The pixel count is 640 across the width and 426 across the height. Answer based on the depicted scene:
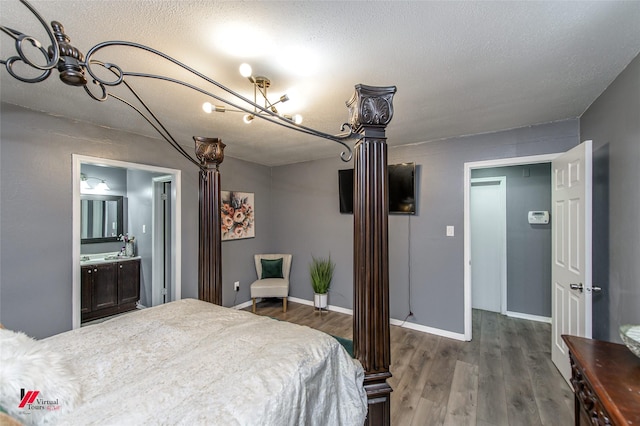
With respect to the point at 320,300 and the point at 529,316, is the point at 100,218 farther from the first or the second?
the point at 529,316

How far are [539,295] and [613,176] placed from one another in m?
2.41

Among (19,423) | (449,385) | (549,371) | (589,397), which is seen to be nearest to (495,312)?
(549,371)

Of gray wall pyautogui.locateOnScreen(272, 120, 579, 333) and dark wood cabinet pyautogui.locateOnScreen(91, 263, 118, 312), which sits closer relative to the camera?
gray wall pyautogui.locateOnScreen(272, 120, 579, 333)

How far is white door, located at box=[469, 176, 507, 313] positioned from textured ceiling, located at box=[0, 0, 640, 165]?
1787mm

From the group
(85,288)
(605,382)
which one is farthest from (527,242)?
(85,288)

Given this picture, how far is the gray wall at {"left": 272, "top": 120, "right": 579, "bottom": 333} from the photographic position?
275 centimetres

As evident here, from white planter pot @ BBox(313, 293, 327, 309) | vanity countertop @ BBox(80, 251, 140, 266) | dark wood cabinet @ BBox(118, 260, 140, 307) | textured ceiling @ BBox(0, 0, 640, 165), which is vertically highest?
textured ceiling @ BBox(0, 0, 640, 165)

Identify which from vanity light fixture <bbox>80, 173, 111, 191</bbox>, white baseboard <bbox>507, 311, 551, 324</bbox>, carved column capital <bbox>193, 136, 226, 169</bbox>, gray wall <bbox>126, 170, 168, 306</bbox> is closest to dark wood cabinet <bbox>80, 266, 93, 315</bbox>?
gray wall <bbox>126, 170, 168, 306</bbox>

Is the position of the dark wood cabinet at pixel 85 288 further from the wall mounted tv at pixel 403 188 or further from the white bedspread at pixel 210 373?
the wall mounted tv at pixel 403 188

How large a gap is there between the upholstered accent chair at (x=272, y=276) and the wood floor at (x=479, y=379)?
757mm

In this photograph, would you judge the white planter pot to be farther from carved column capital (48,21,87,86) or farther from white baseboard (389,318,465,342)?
carved column capital (48,21,87,86)

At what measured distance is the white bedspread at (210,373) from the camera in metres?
0.88

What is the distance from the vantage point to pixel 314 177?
4207 mm

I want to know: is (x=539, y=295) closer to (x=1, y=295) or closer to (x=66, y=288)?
(x=66, y=288)
